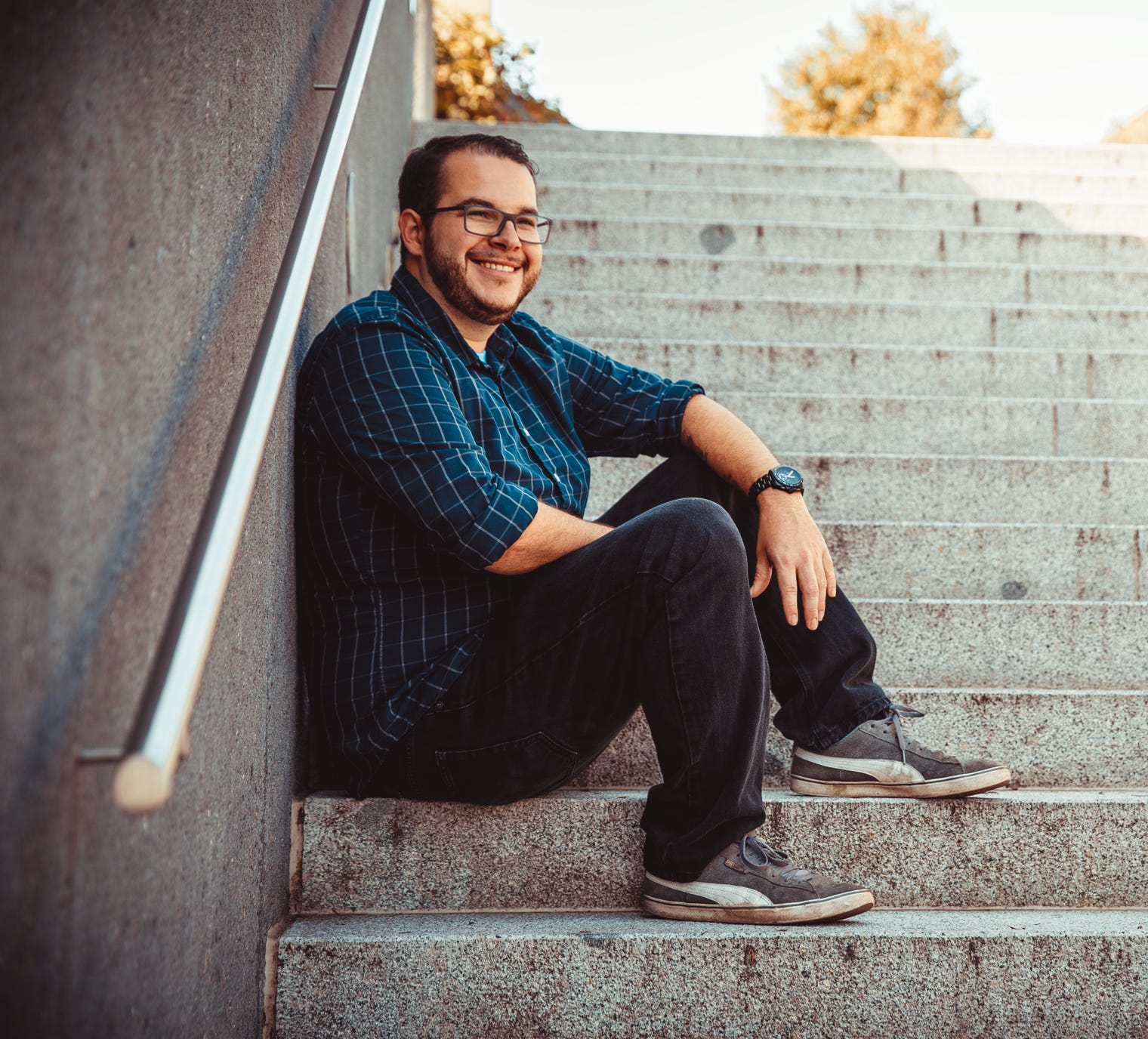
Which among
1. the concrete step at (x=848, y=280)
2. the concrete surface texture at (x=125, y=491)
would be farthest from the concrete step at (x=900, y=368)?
the concrete surface texture at (x=125, y=491)

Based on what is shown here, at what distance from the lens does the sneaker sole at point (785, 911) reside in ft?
5.21

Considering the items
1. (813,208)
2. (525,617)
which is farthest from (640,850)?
(813,208)

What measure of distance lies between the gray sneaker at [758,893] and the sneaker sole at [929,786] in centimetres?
22

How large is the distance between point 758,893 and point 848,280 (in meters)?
2.79

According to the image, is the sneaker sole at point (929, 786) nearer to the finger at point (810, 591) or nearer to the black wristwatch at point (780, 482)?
the finger at point (810, 591)

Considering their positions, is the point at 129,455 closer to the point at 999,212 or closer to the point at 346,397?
the point at 346,397

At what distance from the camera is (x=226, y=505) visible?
2.93 ft

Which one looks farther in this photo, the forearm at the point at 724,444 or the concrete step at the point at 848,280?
the concrete step at the point at 848,280

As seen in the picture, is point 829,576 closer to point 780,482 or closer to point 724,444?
point 780,482

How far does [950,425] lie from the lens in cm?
306

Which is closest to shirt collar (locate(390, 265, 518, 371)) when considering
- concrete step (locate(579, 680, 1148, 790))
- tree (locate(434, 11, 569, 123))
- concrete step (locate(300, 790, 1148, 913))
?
concrete step (locate(300, 790, 1148, 913))

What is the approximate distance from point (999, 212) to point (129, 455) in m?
4.29

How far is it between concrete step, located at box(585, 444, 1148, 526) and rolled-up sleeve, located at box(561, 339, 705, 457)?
0.49 m

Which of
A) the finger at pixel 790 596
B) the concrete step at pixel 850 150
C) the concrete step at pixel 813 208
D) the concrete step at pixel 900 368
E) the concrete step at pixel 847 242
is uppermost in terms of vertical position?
the concrete step at pixel 850 150
